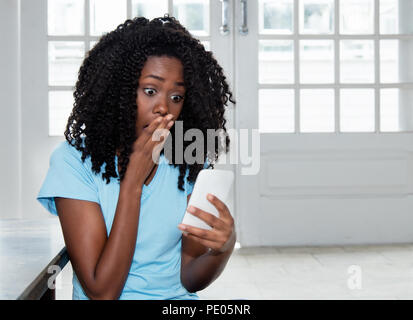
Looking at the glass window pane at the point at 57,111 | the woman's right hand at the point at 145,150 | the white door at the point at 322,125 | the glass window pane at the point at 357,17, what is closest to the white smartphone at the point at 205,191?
the woman's right hand at the point at 145,150

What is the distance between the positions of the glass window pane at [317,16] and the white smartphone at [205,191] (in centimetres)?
223

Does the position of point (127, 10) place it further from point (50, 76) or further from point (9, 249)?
point (9, 249)

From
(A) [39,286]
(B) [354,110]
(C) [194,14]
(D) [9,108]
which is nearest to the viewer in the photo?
(A) [39,286]

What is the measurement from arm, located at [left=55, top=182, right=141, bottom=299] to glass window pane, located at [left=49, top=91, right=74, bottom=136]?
197 centimetres

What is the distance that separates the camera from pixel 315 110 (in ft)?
9.37

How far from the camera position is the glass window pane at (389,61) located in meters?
2.90

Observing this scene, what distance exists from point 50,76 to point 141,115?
1950 mm

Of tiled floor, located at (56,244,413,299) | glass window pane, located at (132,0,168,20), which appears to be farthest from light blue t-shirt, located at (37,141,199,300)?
glass window pane, located at (132,0,168,20)

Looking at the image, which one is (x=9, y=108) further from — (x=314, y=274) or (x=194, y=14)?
(x=314, y=274)

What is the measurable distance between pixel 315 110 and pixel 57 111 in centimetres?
144

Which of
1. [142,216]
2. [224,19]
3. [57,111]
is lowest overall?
[142,216]

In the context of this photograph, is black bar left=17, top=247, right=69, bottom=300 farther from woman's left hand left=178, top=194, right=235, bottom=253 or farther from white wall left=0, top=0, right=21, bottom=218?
white wall left=0, top=0, right=21, bottom=218

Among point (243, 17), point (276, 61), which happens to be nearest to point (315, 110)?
point (276, 61)

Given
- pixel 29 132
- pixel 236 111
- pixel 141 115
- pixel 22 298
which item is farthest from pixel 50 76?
pixel 22 298
